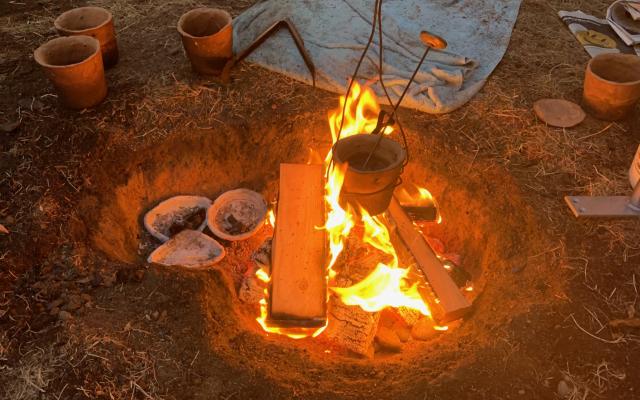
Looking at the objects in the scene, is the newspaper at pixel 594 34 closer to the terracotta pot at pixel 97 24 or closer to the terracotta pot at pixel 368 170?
the terracotta pot at pixel 368 170

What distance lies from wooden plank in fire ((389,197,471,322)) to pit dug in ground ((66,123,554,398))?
131mm

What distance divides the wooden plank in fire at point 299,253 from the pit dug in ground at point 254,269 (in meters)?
0.25

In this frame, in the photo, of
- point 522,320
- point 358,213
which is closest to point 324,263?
point 358,213

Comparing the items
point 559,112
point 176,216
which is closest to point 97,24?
point 176,216

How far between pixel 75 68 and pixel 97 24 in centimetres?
96

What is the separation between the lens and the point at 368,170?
3.24m

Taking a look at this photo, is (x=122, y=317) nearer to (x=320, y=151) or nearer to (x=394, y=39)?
(x=320, y=151)

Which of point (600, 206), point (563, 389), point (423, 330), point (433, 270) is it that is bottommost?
point (423, 330)

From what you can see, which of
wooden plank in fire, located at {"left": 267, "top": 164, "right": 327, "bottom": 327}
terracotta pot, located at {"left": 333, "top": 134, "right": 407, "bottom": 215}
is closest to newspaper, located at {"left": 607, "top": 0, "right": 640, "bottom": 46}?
terracotta pot, located at {"left": 333, "top": 134, "right": 407, "bottom": 215}

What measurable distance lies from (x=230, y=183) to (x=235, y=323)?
1.64 m

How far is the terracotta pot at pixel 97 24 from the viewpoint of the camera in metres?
4.49

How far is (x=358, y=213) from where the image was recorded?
11.7ft

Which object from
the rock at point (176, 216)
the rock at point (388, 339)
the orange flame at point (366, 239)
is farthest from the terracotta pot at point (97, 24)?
the rock at point (388, 339)

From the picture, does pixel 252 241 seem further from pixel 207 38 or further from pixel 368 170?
pixel 207 38
